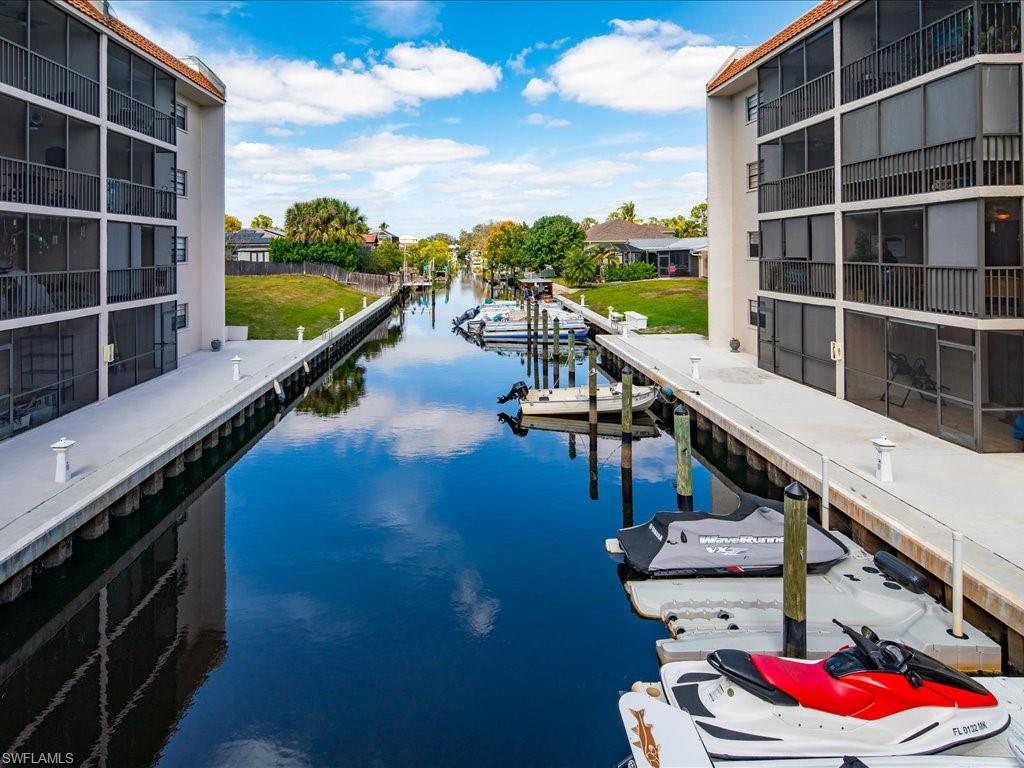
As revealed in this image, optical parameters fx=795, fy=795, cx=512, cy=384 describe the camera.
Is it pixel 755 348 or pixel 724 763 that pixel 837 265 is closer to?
pixel 755 348

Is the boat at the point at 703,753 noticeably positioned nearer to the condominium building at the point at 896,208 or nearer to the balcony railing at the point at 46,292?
the condominium building at the point at 896,208

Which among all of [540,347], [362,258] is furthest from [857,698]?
[362,258]

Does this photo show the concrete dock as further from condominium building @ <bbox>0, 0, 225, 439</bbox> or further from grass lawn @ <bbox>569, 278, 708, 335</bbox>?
grass lawn @ <bbox>569, 278, 708, 335</bbox>

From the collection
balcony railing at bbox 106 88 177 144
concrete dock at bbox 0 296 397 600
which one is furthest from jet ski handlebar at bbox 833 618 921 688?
balcony railing at bbox 106 88 177 144

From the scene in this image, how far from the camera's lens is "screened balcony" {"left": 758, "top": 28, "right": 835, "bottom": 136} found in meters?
24.7

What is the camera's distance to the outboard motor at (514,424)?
27.1 m

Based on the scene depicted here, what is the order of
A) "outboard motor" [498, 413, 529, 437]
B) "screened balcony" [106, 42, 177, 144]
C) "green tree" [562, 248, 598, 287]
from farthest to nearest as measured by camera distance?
1. "green tree" [562, 248, 598, 287]
2. "outboard motor" [498, 413, 529, 437]
3. "screened balcony" [106, 42, 177, 144]

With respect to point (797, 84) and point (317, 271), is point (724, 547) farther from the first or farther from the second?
point (317, 271)

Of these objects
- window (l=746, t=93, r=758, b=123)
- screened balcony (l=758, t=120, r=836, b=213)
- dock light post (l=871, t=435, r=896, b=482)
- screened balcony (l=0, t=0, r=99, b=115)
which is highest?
window (l=746, t=93, r=758, b=123)

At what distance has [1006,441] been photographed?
1692 centimetres

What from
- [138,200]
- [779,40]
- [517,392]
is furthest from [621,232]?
[138,200]

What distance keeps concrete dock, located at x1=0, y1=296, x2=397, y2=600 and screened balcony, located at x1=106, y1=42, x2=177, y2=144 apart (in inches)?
348

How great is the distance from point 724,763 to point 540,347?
43.1m

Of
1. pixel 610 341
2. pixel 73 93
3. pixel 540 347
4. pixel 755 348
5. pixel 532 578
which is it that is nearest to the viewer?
pixel 532 578
